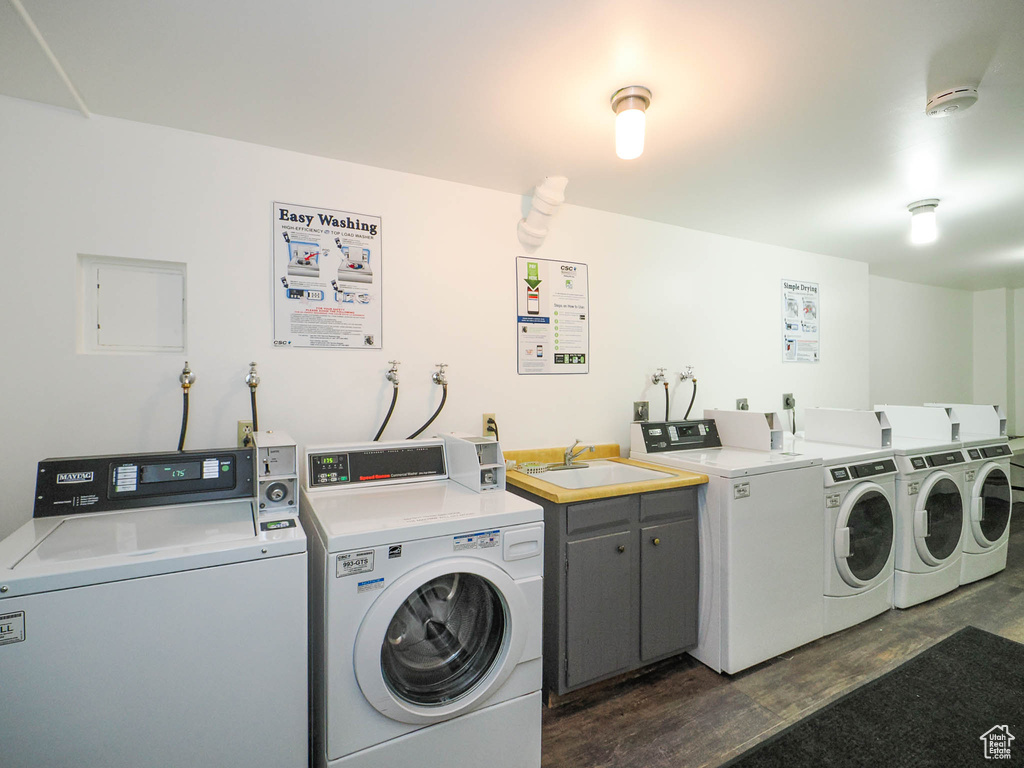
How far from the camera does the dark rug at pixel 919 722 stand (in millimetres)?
1583

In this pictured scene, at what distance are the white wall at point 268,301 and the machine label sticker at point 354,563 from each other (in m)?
0.91

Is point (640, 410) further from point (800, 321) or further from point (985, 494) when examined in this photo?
point (985, 494)

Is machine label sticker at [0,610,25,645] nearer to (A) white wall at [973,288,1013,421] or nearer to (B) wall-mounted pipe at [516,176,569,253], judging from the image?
(B) wall-mounted pipe at [516,176,569,253]

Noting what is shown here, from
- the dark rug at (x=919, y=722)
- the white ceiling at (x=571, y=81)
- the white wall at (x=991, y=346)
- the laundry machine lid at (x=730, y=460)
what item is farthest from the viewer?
the white wall at (x=991, y=346)

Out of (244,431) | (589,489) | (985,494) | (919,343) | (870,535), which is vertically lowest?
(870,535)

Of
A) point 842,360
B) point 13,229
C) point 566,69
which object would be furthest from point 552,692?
point 842,360

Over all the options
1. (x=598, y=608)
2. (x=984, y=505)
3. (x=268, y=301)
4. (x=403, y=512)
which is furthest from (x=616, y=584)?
(x=984, y=505)

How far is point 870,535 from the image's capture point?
2537 mm

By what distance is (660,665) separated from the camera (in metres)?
2.21

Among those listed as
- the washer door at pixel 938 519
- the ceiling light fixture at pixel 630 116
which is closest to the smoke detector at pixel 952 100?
the ceiling light fixture at pixel 630 116

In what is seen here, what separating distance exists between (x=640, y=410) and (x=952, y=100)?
1868mm

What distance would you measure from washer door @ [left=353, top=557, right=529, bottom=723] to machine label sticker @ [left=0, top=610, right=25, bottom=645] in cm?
72

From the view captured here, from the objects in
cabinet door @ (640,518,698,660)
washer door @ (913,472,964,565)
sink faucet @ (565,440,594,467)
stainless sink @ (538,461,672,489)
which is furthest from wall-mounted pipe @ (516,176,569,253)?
washer door @ (913,472,964,565)

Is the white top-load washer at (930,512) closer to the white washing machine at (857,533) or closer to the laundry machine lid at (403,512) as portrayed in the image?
the white washing machine at (857,533)
